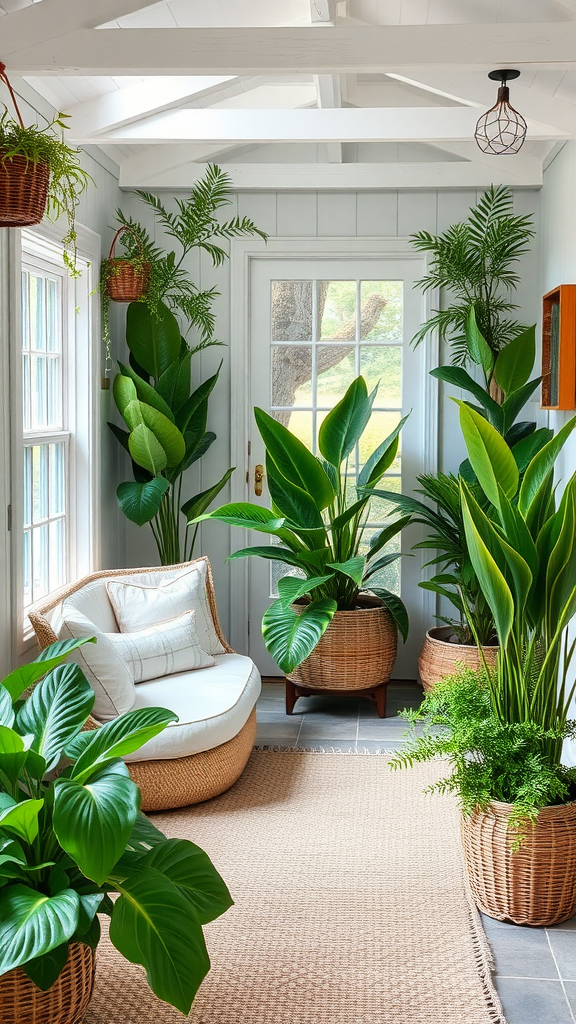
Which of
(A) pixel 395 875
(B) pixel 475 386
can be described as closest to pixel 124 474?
(B) pixel 475 386

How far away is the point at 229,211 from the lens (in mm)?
4754

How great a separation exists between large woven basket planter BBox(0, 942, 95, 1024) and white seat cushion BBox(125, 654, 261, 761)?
1043 mm

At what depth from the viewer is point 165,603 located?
375 centimetres

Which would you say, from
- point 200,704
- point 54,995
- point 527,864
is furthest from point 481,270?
point 54,995

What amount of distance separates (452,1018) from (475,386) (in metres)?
2.65

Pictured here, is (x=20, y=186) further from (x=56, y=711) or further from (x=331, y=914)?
(x=331, y=914)

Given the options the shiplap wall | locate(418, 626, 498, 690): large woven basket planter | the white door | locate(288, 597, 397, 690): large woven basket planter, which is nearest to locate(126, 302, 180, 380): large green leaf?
the shiplap wall

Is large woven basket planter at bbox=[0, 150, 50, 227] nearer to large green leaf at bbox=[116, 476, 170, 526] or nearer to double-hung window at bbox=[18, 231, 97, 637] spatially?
double-hung window at bbox=[18, 231, 97, 637]

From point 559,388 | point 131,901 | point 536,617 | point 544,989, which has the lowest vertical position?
point 544,989

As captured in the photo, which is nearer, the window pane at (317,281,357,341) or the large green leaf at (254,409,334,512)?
the large green leaf at (254,409,334,512)

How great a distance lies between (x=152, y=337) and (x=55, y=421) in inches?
25.6

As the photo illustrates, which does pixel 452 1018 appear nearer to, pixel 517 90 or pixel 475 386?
pixel 475 386

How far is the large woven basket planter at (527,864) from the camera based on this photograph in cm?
239

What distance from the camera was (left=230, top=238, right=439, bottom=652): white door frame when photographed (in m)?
4.73
